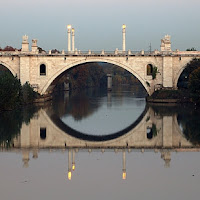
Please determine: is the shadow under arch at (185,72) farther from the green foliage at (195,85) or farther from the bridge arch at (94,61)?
the green foliage at (195,85)

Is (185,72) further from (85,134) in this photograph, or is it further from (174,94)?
(85,134)

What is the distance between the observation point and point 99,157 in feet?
72.0

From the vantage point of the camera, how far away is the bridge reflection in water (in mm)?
23562

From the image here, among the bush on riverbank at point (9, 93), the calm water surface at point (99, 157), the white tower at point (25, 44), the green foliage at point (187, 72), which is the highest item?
the white tower at point (25, 44)

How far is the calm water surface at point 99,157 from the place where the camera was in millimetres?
16062

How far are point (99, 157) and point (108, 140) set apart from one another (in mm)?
5439

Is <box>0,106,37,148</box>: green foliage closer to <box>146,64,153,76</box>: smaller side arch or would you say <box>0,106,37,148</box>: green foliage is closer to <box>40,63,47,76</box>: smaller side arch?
<box>40,63,47,76</box>: smaller side arch

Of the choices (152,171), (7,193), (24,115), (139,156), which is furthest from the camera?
(24,115)

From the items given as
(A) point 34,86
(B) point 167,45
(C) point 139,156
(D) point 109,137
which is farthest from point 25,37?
(C) point 139,156

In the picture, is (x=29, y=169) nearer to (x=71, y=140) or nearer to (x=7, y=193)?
(x=7, y=193)

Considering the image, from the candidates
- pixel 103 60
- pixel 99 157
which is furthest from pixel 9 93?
pixel 99 157

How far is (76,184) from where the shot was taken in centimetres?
1681

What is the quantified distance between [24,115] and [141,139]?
529 inches

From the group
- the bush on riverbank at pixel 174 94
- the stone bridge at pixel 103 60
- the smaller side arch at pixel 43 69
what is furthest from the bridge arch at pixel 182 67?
the smaller side arch at pixel 43 69
